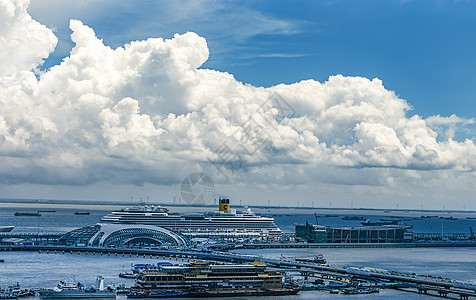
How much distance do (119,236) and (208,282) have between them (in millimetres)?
65166

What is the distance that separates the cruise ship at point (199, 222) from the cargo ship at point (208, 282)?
85.9 meters

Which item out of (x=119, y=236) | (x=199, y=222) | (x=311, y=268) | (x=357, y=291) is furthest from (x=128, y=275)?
(x=199, y=222)

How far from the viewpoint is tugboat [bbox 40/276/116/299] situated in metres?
76.0

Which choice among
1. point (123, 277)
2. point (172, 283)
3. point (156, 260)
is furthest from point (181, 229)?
point (172, 283)

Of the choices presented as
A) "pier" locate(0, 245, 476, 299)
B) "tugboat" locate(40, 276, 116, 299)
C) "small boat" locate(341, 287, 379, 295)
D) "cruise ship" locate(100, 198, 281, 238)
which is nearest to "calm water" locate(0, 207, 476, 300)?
"small boat" locate(341, 287, 379, 295)

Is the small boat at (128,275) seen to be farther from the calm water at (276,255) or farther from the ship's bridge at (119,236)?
the ship's bridge at (119,236)

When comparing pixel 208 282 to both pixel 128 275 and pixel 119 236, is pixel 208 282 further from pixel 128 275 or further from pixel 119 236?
pixel 119 236

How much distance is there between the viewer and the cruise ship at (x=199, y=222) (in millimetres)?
175125

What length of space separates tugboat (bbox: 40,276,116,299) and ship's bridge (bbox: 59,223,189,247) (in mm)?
61184

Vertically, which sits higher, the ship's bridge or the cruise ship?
the cruise ship

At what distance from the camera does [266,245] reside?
160375mm

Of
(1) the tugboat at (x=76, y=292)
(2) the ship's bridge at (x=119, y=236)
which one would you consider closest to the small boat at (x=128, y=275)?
(1) the tugboat at (x=76, y=292)

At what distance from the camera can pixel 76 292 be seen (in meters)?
77.2

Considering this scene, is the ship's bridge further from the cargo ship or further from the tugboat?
the tugboat
